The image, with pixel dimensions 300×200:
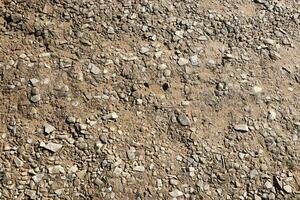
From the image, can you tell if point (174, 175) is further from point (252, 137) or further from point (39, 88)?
point (39, 88)

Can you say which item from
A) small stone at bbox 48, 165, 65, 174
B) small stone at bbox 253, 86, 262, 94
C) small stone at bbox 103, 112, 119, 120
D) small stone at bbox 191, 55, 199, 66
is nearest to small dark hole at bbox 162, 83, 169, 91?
small stone at bbox 191, 55, 199, 66

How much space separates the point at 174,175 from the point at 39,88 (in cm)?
143

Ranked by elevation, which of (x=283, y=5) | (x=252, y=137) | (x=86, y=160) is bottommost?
(x=86, y=160)

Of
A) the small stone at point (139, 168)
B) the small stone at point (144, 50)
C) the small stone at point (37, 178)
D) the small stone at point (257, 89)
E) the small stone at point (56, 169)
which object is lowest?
the small stone at point (37, 178)

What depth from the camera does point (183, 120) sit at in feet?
14.9

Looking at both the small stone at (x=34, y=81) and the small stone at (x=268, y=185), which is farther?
the small stone at (x=34, y=81)

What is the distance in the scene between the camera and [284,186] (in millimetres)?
4277

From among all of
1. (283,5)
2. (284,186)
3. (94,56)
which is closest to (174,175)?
(284,186)

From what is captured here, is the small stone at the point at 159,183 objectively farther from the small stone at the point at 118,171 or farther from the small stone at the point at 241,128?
the small stone at the point at 241,128

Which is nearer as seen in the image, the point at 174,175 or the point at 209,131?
the point at 174,175

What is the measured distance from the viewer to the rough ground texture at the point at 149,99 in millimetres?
4203

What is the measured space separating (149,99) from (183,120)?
0.36 meters

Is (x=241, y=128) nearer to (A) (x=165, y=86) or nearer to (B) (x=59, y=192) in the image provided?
(A) (x=165, y=86)

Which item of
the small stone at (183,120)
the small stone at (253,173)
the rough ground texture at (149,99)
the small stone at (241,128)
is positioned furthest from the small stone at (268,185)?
the small stone at (183,120)
